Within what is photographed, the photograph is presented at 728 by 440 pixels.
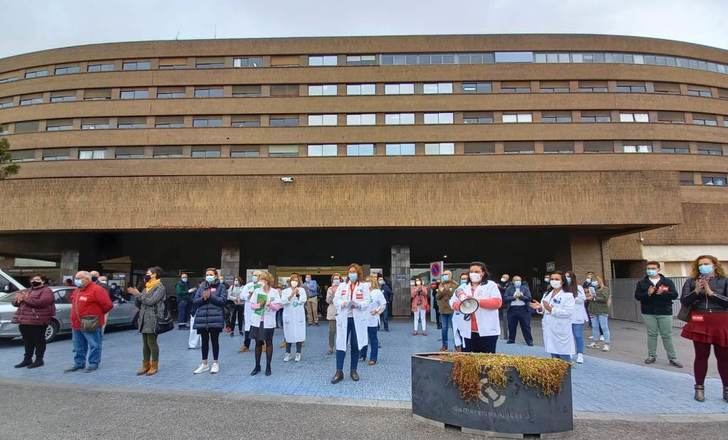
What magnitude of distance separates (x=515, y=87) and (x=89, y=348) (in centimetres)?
3521

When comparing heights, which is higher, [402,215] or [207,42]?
[207,42]

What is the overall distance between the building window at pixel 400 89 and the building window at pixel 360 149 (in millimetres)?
4650

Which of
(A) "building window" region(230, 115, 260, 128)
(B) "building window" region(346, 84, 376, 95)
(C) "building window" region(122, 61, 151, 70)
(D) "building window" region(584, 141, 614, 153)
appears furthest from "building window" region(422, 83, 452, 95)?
(C) "building window" region(122, 61, 151, 70)

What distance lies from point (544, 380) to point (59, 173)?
134 ft

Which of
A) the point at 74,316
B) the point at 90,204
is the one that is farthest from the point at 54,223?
the point at 74,316

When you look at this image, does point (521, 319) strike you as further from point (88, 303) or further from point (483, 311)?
point (88, 303)

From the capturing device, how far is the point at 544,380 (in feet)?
15.7

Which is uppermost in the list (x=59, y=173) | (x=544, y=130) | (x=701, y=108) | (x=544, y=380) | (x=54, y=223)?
(x=701, y=108)

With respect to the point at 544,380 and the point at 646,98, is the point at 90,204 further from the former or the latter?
the point at 646,98

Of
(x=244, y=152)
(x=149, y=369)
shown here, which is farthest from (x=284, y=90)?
(x=149, y=369)

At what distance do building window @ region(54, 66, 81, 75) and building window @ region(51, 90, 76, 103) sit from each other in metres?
1.81

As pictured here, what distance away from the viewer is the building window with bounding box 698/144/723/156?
36969mm

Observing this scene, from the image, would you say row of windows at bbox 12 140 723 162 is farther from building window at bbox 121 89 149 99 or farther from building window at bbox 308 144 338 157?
building window at bbox 121 89 149 99

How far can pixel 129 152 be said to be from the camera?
1430 inches
